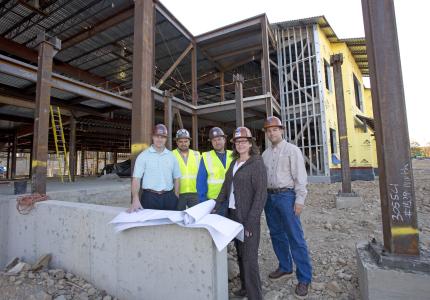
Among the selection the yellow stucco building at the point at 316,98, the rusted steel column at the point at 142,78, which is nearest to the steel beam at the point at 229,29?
the yellow stucco building at the point at 316,98

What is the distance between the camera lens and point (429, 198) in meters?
7.34

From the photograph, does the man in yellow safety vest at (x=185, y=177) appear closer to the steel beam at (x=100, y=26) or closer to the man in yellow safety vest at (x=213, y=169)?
the man in yellow safety vest at (x=213, y=169)

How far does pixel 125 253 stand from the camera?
279cm

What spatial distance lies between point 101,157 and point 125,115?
25.0 meters

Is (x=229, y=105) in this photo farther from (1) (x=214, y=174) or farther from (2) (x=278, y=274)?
(2) (x=278, y=274)

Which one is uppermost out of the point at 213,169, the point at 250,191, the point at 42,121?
the point at 42,121

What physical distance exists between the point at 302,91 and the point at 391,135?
11.2 m

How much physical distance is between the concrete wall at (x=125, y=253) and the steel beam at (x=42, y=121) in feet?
3.08

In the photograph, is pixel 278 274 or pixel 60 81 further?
pixel 60 81

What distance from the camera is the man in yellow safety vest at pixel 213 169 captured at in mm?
3334

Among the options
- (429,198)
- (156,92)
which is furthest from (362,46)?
(156,92)

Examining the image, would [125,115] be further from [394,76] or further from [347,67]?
[394,76]

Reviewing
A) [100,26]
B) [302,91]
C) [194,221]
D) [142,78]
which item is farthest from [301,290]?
[100,26]

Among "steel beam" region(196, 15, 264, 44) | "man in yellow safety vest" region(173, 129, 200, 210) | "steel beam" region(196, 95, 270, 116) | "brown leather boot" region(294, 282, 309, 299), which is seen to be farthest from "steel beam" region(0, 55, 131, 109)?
"brown leather boot" region(294, 282, 309, 299)
